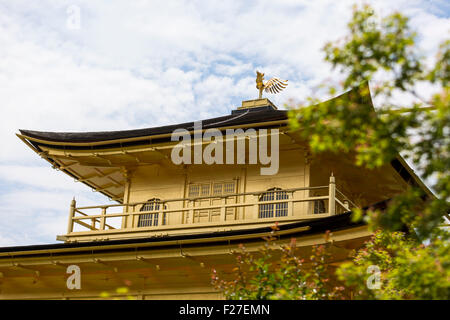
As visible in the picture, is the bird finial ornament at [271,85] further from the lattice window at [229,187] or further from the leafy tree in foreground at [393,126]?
the leafy tree in foreground at [393,126]

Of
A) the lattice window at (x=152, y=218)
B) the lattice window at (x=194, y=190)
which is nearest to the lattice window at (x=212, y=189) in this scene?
the lattice window at (x=194, y=190)

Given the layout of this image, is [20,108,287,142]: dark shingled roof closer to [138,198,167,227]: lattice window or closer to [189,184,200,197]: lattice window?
[189,184,200,197]: lattice window

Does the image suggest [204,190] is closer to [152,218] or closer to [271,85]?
[152,218]

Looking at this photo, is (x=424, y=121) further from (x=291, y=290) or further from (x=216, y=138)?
(x=216, y=138)

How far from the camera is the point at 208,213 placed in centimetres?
2008

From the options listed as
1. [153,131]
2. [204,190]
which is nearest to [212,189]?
[204,190]

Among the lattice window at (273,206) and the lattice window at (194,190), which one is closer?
the lattice window at (273,206)

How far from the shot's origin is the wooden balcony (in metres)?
18.1

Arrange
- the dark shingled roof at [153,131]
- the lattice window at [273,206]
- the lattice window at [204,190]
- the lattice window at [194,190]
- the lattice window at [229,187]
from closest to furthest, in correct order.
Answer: the lattice window at [273,206], the dark shingled roof at [153,131], the lattice window at [229,187], the lattice window at [204,190], the lattice window at [194,190]

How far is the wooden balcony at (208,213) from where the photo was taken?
18.1m

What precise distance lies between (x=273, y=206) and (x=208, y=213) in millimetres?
2392

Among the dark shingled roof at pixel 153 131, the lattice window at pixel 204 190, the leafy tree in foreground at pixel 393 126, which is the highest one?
the dark shingled roof at pixel 153 131
